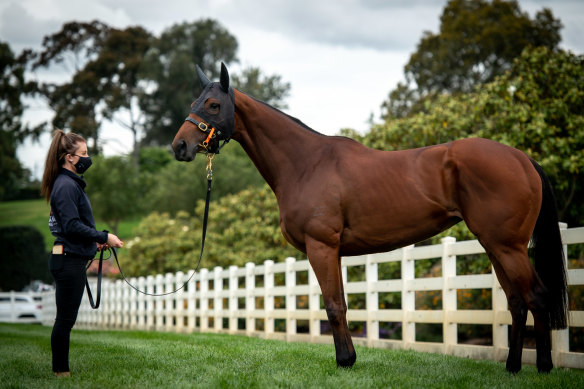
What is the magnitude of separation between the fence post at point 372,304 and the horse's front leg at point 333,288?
4.02m

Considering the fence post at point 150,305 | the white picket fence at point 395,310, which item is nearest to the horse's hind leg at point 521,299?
the white picket fence at point 395,310

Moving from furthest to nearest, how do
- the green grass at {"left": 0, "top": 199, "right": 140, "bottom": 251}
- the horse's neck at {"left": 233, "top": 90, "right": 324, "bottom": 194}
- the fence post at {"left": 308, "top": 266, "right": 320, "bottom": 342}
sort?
the green grass at {"left": 0, "top": 199, "right": 140, "bottom": 251} → the fence post at {"left": 308, "top": 266, "right": 320, "bottom": 342} → the horse's neck at {"left": 233, "top": 90, "right": 324, "bottom": 194}

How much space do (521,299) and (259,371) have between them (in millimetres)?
2170

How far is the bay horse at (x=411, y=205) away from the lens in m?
4.85

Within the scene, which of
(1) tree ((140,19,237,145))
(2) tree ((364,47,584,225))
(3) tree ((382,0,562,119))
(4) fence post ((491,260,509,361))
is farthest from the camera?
(1) tree ((140,19,237,145))

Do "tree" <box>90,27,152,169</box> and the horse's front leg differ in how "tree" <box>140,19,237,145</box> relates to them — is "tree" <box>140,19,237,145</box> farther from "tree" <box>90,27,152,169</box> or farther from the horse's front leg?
the horse's front leg

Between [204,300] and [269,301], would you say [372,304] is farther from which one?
[204,300]

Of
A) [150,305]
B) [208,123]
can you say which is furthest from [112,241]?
[150,305]

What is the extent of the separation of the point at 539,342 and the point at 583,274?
1.30m

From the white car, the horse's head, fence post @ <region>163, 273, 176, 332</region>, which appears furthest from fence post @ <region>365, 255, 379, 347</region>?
the white car

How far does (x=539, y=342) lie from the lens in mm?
4996

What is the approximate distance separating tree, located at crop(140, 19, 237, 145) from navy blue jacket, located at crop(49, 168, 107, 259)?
35.5 m

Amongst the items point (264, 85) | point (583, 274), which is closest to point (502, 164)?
point (583, 274)

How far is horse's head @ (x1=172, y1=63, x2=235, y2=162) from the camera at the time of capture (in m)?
5.21
